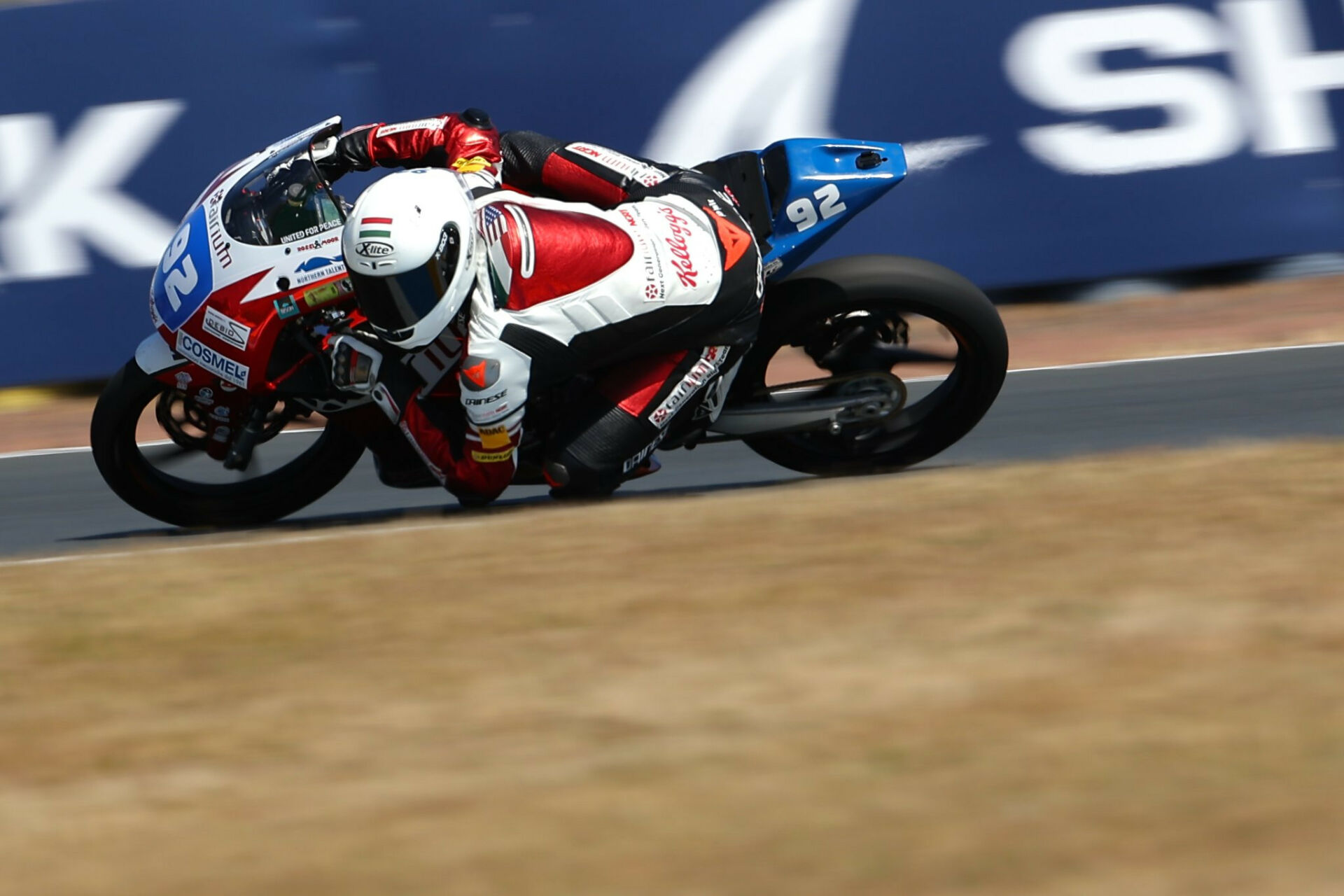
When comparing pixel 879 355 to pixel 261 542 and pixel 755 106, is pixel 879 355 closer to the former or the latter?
pixel 261 542

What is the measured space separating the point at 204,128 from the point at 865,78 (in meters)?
3.57

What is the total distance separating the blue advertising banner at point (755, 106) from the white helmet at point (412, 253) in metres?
4.07

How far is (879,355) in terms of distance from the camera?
611cm

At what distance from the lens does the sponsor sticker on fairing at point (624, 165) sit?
19.9ft

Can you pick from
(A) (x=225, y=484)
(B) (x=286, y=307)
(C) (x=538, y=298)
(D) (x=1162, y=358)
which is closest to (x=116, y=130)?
(A) (x=225, y=484)

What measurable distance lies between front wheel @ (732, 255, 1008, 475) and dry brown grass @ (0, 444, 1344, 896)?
1.81 ft

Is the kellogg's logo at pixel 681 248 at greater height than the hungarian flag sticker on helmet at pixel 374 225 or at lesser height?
lesser

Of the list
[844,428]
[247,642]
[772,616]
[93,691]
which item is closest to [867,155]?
[844,428]

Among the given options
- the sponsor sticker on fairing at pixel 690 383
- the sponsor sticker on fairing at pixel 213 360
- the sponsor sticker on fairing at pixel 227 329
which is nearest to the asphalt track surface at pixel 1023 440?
the sponsor sticker on fairing at pixel 213 360

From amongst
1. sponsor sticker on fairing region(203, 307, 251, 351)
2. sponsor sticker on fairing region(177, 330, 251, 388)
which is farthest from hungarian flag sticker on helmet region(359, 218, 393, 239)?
sponsor sticker on fairing region(177, 330, 251, 388)

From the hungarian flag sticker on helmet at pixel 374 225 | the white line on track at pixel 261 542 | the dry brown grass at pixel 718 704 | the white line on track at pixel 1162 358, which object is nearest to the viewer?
the dry brown grass at pixel 718 704

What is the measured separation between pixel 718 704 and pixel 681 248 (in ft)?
7.22

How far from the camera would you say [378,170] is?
912 cm

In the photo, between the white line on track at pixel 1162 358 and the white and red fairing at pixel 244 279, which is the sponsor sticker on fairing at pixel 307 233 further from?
the white line on track at pixel 1162 358
